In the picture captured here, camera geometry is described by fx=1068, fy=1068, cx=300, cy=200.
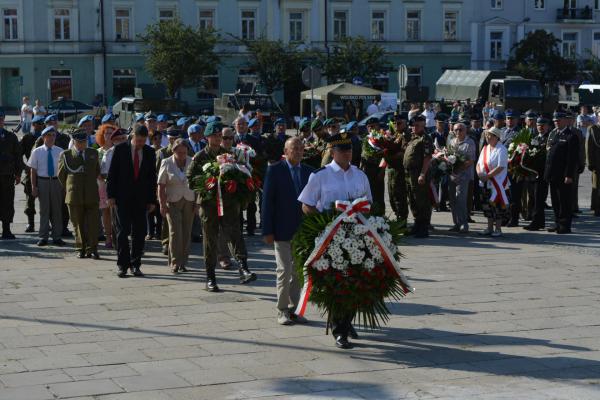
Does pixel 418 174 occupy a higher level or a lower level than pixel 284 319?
higher

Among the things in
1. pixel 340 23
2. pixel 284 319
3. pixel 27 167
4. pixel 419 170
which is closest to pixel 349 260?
pixel 284 319

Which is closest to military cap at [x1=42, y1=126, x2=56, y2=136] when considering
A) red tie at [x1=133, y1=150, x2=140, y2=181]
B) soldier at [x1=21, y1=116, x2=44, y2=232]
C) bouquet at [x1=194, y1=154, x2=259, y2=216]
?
soldier at [x1=21, y1=116, x2=44, y2=232]

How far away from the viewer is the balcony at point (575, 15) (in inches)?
2682

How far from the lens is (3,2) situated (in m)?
59.5

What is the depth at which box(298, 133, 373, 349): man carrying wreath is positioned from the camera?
10.1 m

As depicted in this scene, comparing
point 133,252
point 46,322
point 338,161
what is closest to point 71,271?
point 133,252

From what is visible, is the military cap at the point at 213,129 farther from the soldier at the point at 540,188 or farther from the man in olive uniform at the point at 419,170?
the soldier at the point at 540,188

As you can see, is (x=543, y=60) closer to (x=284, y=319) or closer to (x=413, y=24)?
(x=413, y=24)

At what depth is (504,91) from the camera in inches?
1748

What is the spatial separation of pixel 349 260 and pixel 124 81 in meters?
53.4

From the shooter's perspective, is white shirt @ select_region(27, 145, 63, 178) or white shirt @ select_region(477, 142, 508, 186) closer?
white shirt @ select_region(27, 145, 63, 178)

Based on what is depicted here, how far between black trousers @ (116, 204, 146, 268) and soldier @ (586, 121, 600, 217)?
9161 mm

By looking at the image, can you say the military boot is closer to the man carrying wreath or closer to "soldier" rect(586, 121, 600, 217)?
the man carrying wreath

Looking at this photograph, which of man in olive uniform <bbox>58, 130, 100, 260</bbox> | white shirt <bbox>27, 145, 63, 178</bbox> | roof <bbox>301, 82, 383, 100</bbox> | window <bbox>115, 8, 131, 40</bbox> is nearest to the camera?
man in olive uniform <bbox>58, 130, 100, 260</bbox>
